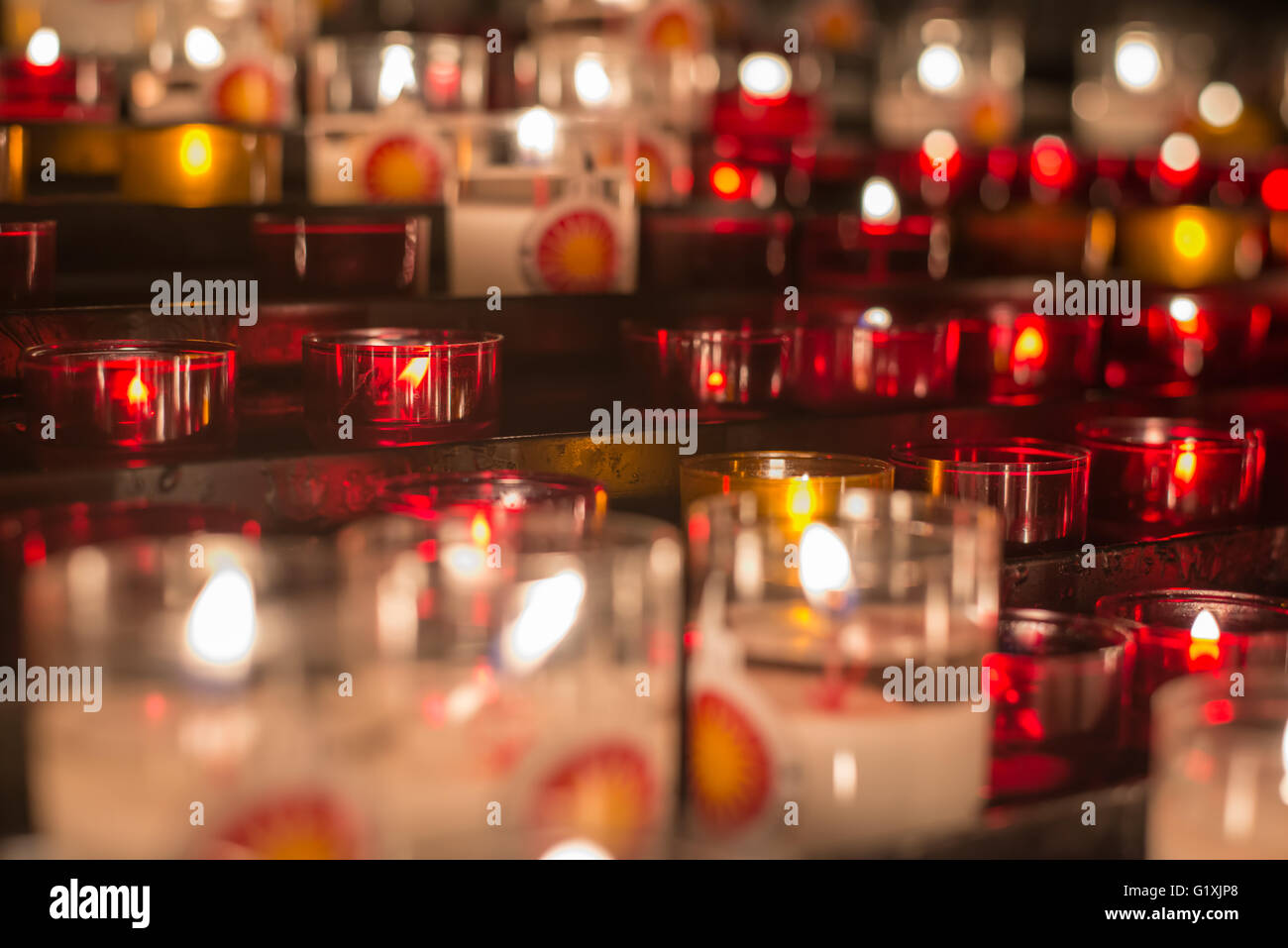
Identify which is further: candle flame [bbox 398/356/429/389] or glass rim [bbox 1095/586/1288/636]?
candle flame [bbox 398/356/429/389]

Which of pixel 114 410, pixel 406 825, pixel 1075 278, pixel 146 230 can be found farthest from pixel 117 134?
pixel 406 825

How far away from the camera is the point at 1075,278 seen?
152 centimetres

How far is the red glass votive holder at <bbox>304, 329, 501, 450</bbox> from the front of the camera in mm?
911

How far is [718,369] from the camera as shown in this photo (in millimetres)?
1053

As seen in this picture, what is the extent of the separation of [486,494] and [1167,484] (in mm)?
527

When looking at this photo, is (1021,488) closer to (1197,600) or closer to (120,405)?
(1197,600)

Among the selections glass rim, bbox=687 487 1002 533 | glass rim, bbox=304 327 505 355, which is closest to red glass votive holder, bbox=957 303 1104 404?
glass rim, bbox=304 327 505 355

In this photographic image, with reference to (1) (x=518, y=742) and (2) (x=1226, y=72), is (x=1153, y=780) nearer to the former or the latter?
(1) (x=518, y=742)

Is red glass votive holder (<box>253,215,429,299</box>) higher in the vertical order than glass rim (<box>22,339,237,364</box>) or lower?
higher

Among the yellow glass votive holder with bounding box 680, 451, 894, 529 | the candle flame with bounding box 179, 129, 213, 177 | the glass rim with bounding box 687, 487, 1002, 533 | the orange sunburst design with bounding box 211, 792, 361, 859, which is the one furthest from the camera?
the candle flame with bounding box 179, 129, 213, 177

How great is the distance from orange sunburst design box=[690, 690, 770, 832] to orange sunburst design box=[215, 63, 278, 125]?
3.43ft

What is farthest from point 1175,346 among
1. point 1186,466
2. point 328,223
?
point 328,223

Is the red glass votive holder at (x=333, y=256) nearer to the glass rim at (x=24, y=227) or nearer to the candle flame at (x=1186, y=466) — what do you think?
the glass rim at (x=24, y=227)

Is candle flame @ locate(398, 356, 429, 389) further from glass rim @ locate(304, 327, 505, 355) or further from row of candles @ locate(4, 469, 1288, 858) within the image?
row of candles @ locate(4, 469, 1288, 858)
